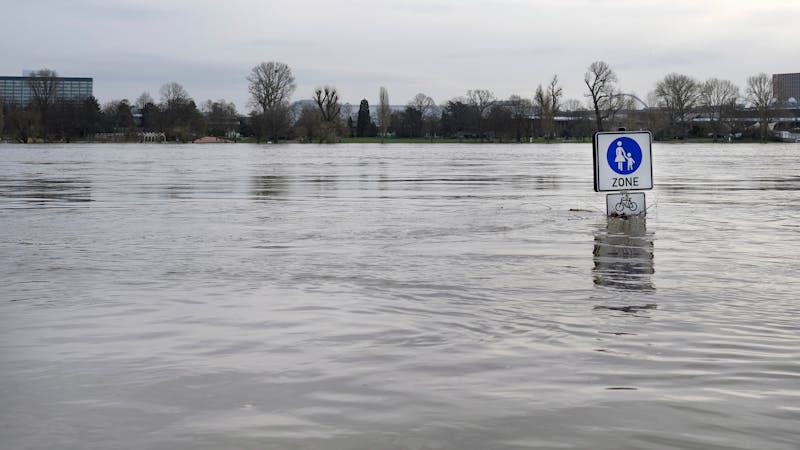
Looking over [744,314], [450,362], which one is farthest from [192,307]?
[744,314]

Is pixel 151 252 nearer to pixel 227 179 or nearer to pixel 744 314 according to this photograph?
pixel 744 314

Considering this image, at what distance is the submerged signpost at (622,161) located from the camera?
14.7m

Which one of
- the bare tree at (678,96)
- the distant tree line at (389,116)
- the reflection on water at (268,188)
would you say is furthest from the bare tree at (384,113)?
the reflection on water at (268,188)

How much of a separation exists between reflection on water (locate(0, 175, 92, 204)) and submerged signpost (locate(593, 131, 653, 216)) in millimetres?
11258

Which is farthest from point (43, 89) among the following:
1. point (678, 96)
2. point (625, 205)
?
point (625, 205)

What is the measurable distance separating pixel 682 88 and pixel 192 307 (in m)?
183

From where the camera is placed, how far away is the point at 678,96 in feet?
587

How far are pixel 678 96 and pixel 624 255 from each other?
177238 millimetres

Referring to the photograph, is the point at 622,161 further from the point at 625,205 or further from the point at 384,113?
the point at 384,113

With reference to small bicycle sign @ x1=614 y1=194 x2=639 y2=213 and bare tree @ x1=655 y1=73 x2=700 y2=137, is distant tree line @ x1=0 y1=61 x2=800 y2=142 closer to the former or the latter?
bare tree @ x1=655 y1=73 x2=700 y2=137

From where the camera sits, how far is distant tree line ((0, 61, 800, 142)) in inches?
5605

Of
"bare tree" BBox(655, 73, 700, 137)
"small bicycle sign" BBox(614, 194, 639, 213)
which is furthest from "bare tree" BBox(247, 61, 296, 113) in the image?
"small bicycle sign" BBox(614, 194, 639, 213)

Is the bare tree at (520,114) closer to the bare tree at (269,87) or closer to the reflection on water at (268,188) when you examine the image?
the bare tree at (269,87)

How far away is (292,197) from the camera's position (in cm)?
2164
